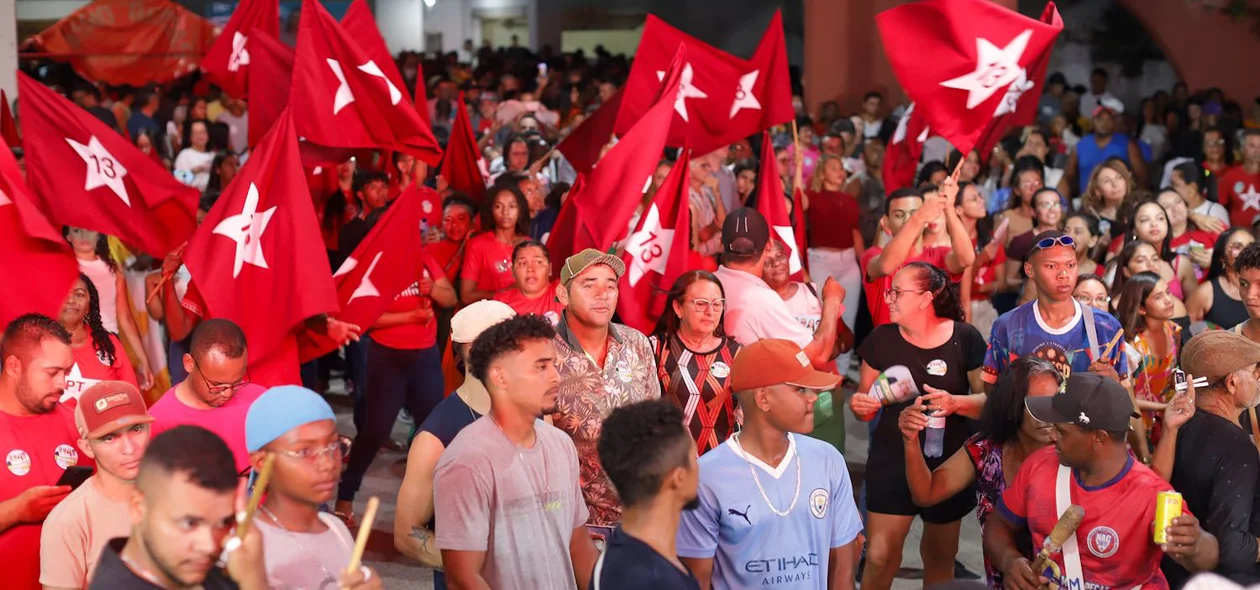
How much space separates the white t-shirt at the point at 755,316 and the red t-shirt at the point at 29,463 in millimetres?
2877

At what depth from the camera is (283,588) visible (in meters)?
3.90

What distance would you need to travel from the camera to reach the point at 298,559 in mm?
3938

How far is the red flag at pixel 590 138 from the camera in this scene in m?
10.4

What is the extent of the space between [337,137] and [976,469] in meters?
4.63

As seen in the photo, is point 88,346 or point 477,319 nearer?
point 477,319

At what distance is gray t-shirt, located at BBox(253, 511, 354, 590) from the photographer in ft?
12.8

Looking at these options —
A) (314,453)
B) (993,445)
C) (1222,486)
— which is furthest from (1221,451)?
(314,453)

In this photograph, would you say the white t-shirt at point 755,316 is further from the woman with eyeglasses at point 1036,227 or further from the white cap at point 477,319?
the woman with eyeglasses at point 1036,227

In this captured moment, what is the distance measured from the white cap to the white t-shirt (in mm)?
1436

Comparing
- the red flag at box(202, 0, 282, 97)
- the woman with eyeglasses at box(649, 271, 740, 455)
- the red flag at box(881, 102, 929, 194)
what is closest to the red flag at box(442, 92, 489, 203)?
the red flag at box(202, 0, 282, 97)

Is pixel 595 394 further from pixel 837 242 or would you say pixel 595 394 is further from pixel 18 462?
pixel 837 242

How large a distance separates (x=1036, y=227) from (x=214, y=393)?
6.94 m

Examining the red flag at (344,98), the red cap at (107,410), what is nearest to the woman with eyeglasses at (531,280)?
the red flag at (344,98)

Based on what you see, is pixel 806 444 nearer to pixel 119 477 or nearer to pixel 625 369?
pixel 625 369
